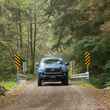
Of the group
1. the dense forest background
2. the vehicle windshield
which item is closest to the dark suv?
the vehicle windshield

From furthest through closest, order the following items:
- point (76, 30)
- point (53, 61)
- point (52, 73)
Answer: point (76, 30), point (53, 61), point (52, 73)

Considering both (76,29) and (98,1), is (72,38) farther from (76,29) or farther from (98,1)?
(98,1)

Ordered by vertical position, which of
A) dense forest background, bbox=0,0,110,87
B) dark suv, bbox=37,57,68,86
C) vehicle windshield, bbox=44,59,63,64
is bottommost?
dark suv, bbox=37,57,68,86

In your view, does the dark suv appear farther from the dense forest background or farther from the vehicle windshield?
the dense forest background

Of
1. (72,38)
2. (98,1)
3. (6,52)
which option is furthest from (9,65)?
(98,1)

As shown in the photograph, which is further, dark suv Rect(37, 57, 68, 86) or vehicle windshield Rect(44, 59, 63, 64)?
vehicle windshield Rect(44, 59, 63, 64)

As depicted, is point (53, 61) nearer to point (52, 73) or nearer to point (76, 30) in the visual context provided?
point (52, 73)

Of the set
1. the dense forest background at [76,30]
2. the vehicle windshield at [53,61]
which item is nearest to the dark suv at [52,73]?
the vehicle windshield at [53,61]

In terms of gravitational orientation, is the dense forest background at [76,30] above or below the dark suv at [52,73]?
above

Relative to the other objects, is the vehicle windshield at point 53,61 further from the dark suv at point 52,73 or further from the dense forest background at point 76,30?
the dense forest background at point 76,30

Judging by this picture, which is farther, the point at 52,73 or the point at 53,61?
the point at 53,61

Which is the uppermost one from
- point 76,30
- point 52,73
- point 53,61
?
point 76,30

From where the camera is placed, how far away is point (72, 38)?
41688 mm

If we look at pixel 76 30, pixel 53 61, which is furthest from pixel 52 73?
pixel 76 30
